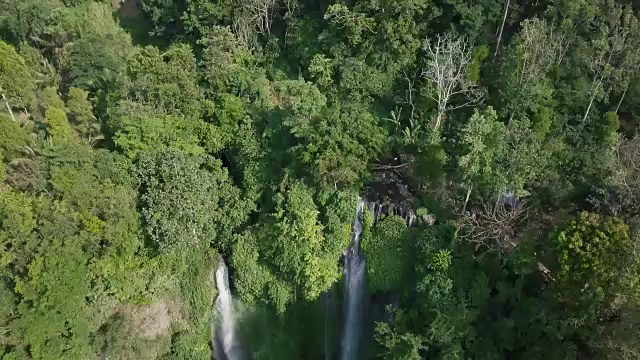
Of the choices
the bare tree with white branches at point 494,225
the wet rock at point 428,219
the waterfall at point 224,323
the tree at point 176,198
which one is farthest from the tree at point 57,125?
the bare tree with white branches at point 494,225

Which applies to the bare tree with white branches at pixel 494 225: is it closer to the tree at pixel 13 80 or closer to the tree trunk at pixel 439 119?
the tree trunk at pixel 439 119

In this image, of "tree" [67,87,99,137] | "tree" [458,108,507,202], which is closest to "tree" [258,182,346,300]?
"tree" [458,108,507,202]

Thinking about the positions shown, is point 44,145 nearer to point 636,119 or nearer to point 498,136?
point 498,136

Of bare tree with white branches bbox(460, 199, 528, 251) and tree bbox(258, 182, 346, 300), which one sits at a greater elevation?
bare tree with white branches bbox(460, 199, 528, 251)

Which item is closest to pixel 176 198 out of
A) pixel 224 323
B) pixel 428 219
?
pixel 224 323

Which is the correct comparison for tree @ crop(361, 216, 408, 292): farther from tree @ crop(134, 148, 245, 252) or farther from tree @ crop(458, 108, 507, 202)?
tree @ crop(134, 148, 245, 252)

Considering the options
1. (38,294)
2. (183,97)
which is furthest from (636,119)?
(38,294)
